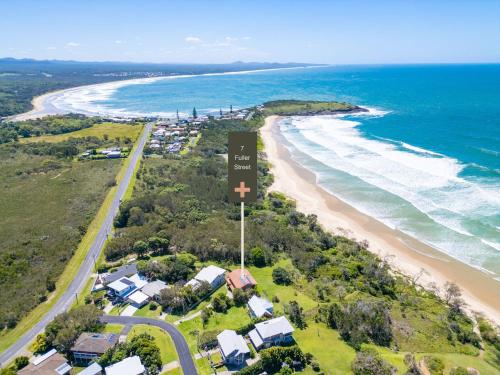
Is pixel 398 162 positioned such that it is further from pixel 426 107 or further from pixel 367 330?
pixel 426 107

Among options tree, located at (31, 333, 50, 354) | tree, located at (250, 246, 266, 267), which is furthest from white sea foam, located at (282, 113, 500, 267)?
tree, located at (31, 333, 50, 354)

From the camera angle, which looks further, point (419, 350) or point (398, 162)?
point (398, 162)

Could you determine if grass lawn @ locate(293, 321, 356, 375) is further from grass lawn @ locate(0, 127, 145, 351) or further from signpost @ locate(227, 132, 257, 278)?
grass lawn @ locate(0, 127, 145, 351)

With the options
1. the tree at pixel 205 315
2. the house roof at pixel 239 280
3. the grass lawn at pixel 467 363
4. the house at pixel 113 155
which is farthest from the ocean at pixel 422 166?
the house at pixel 113 155

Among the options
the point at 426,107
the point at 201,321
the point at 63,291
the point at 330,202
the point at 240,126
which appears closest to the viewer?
the point at 201,321

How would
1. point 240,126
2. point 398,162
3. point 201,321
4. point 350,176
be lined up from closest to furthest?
point 201,321
point 350,176
point 398,162
point 240,126

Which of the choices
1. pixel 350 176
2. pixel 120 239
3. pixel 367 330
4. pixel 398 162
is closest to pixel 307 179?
pixel 350 176

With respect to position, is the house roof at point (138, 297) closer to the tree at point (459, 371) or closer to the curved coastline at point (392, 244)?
the tree at point (459, 371)
